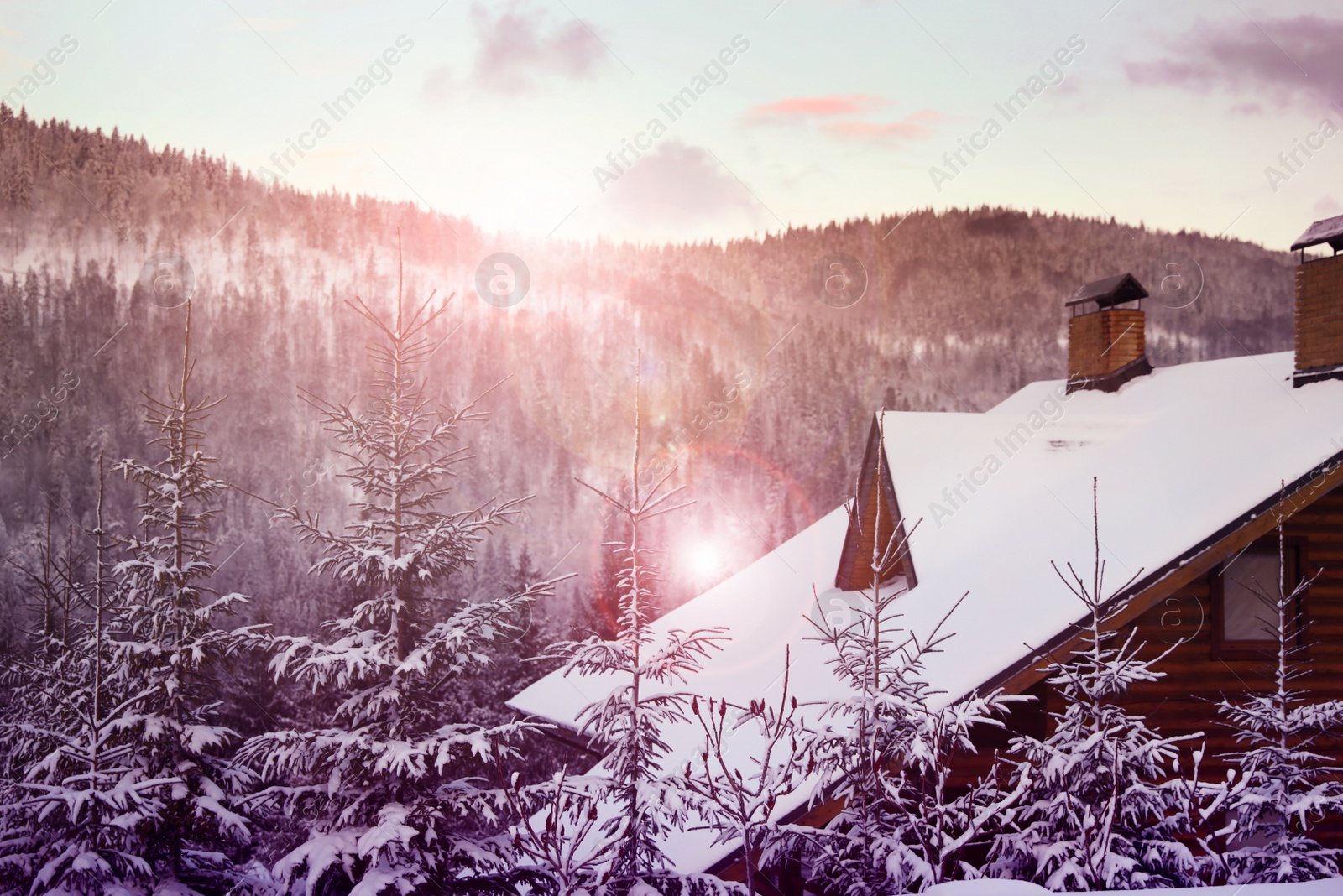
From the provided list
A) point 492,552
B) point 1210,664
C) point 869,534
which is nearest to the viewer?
point 1210,664

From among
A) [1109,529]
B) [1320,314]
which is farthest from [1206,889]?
[1320,314]

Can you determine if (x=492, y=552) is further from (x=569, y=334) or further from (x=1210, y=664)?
(x=1210, y=664)

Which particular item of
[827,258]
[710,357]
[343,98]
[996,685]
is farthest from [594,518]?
[996,685]

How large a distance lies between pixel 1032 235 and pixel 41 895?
107 meters

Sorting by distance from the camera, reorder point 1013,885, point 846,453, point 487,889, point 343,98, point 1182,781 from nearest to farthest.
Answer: point 1013,885 < point 1182,781 < point 487,889 < point 343,98 < point 846,453

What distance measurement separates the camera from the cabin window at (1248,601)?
8727 mm

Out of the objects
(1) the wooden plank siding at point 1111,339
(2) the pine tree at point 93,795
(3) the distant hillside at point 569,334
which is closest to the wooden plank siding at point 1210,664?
(1) the wooden plank siding at point 1111,339

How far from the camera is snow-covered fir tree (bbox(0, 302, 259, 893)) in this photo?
22.4 feet

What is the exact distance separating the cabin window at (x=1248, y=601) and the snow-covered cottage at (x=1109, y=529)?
2cm

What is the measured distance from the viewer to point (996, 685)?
290 inches

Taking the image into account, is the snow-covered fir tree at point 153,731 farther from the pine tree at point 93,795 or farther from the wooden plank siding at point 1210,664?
the wooden plank siding at point 1210,664

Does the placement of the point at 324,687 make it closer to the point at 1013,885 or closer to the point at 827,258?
the point at 1013,885

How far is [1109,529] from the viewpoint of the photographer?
9.10 meters

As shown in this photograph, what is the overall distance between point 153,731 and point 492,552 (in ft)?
182
